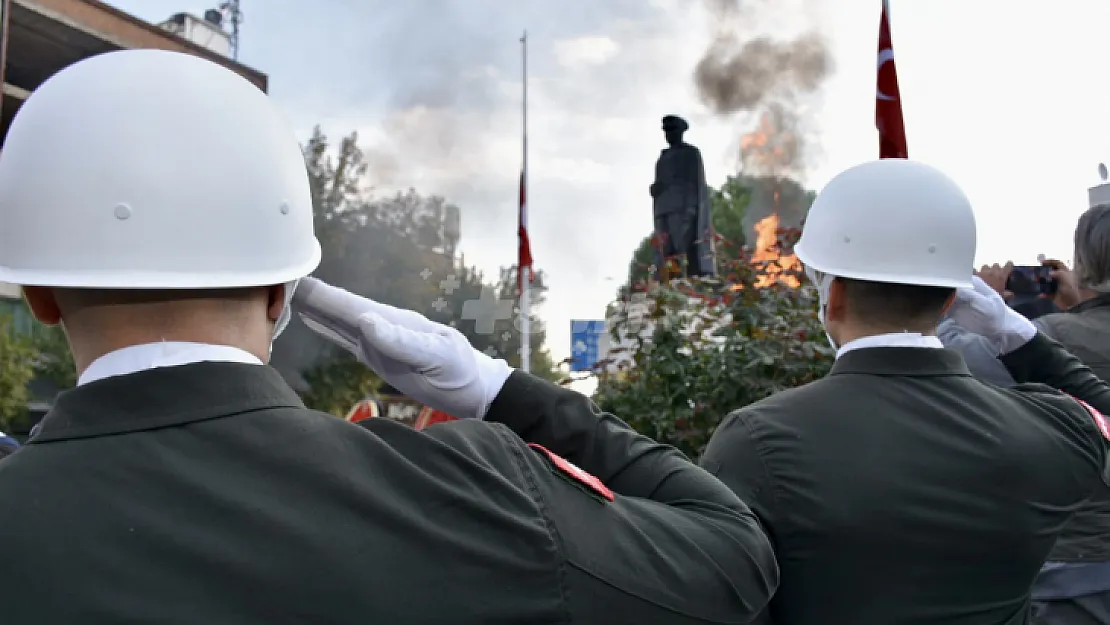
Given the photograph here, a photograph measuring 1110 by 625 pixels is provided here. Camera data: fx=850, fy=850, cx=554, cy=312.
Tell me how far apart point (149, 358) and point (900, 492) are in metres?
1.41

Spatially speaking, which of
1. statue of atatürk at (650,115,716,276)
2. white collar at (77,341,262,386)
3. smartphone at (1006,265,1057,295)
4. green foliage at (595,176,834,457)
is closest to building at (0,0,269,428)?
statue of atatürk at (650,115,716,276)

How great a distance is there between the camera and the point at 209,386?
0.96 metres

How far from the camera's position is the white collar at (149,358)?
0.99 meters

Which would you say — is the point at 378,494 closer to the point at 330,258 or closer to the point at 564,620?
the point at 564,620

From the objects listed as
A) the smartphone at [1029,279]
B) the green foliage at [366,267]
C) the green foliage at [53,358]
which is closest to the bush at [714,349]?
the smartphone at [1029,279]

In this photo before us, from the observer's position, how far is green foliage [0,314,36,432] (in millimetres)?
20188

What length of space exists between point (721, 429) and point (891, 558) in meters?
0.42

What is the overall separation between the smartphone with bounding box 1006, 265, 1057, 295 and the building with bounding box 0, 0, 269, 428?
64.5 ft

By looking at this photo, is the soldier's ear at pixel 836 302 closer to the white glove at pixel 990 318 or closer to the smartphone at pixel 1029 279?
the white glove at pixel 990 318

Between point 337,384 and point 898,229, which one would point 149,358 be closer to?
point 898,229

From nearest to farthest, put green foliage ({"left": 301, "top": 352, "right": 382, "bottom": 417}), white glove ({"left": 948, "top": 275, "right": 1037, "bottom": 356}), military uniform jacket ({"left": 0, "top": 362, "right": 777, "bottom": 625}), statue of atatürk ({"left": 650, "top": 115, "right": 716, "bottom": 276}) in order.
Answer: military uniform jacket ({"left": 0, "top": 362, "right": 777, "bottom": 625}) → white glove ({"left": 948, "top": 275, "right": 1037, "bottom": 356}) → statue of atatürk ({"left": 650, "top": 115, "right": 716, "bottom": 276}) → green foliage ({"left": 301, "top": 352, "right": 382, "bottom": 417})

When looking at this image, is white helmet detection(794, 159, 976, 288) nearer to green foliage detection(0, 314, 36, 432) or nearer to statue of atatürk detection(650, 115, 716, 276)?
statue of atatürk detection(650, 115, 716, 276)

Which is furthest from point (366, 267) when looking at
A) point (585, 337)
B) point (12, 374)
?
point (585, 337)

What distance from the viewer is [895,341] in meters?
1.93
